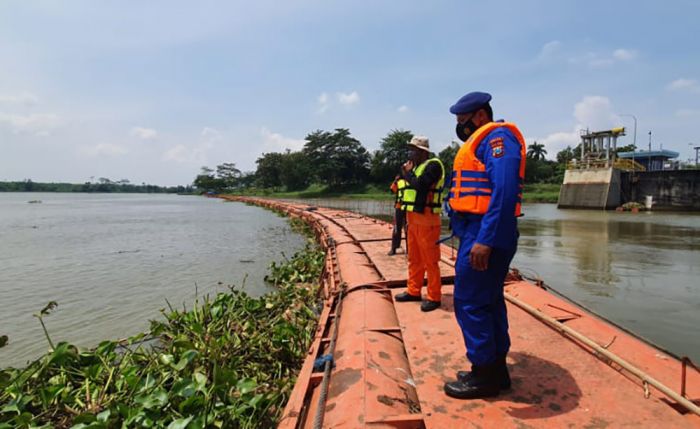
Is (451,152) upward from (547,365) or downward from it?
upward

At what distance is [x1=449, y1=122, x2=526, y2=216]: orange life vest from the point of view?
2189 millimetres

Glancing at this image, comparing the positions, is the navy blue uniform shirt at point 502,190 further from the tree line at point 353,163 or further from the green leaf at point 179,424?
the tree line at point 353,163

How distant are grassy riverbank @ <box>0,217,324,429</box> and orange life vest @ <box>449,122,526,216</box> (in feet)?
6.26

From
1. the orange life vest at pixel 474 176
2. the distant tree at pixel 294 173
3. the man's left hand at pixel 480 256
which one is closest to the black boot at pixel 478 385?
the man's left hand at pixel 480 256

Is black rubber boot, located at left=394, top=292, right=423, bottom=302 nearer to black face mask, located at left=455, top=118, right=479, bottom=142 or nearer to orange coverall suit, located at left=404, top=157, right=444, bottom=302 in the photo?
orange coverall suit, located at left=404, top=157, right=444, bottom=302

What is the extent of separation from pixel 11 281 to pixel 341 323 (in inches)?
333

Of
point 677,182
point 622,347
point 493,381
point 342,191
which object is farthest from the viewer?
point 342,191

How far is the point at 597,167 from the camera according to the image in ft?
95.2

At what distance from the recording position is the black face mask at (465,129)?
241cm

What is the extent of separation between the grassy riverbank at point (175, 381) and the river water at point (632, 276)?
4.21 meters

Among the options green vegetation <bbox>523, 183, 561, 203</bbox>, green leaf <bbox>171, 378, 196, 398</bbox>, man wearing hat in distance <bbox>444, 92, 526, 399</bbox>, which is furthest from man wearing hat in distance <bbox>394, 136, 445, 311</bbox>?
green vegetation <bbox>523, 183, 561, 203</bbox>

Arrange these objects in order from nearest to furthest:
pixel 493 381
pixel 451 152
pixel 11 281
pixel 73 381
Answer: pixel 493 381, pixel 73 381, pixel 11 281, pixel 451 152

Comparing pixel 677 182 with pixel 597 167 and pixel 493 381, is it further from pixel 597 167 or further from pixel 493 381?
pixel 493 381

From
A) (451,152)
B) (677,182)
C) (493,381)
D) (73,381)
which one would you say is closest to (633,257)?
(493,381)
